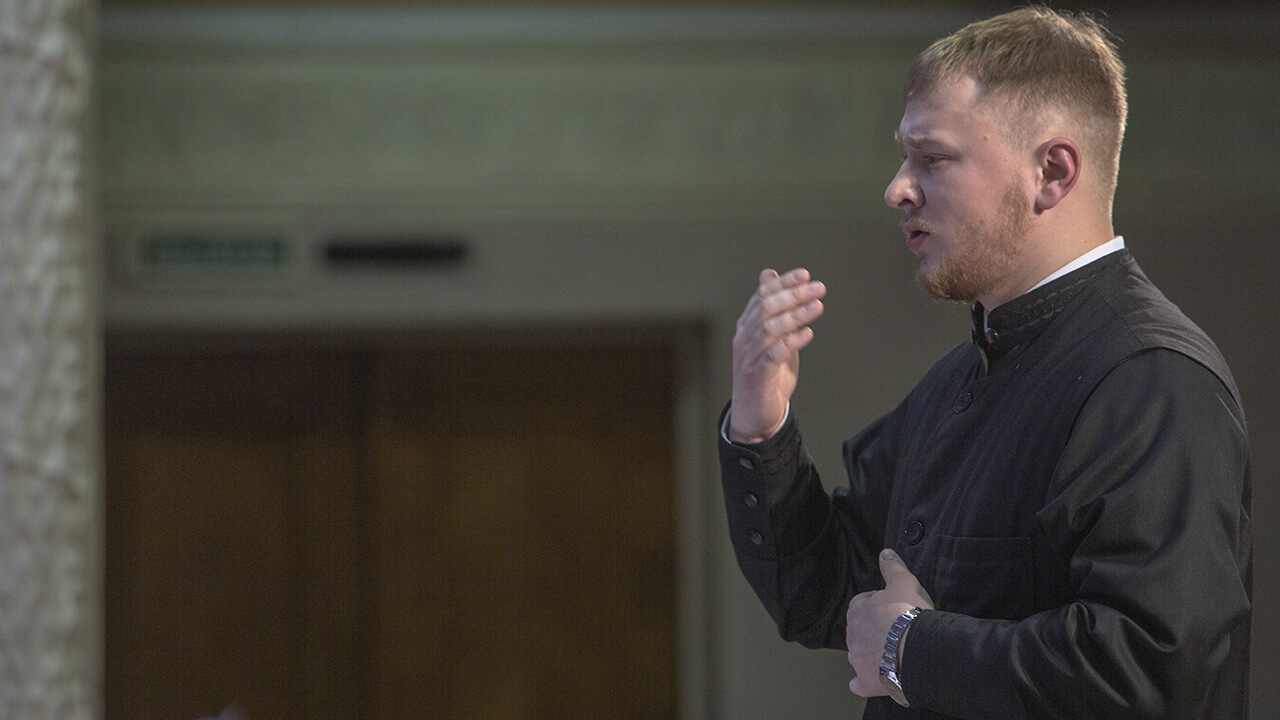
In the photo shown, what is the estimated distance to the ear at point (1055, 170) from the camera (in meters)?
1.28

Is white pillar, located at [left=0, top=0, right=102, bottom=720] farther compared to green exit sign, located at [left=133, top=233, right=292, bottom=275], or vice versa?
green exit sign, located at [left=133, top=233, right=292, bottom=275]

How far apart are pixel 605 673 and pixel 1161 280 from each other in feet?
8.11

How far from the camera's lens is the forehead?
4.23ft

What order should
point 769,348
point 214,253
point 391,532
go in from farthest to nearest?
point 391,532, point 214,253, point 769,348

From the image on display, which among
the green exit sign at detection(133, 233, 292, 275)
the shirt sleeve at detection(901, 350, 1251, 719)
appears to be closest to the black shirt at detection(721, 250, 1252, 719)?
the shirt sleeve at detection(901, 350, 1251, 719)

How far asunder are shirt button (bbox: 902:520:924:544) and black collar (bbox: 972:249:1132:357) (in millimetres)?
197

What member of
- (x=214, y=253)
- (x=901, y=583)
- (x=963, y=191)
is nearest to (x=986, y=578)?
(x=901, y=583)

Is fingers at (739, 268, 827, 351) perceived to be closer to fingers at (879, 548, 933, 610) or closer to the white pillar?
fingers at (879, 548, 933, 610)

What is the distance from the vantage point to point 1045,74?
1294 millimetres

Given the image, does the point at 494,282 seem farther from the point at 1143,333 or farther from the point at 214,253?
the point at 1143,333

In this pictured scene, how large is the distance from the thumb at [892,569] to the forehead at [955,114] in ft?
1.37

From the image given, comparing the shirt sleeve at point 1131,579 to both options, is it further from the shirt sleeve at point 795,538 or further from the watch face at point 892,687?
the shirt sleeve at point 795,538

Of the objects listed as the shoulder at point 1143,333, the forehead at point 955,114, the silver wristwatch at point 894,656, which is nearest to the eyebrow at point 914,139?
the forehead at point 955,114

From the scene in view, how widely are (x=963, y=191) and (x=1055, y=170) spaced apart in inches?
3.5
